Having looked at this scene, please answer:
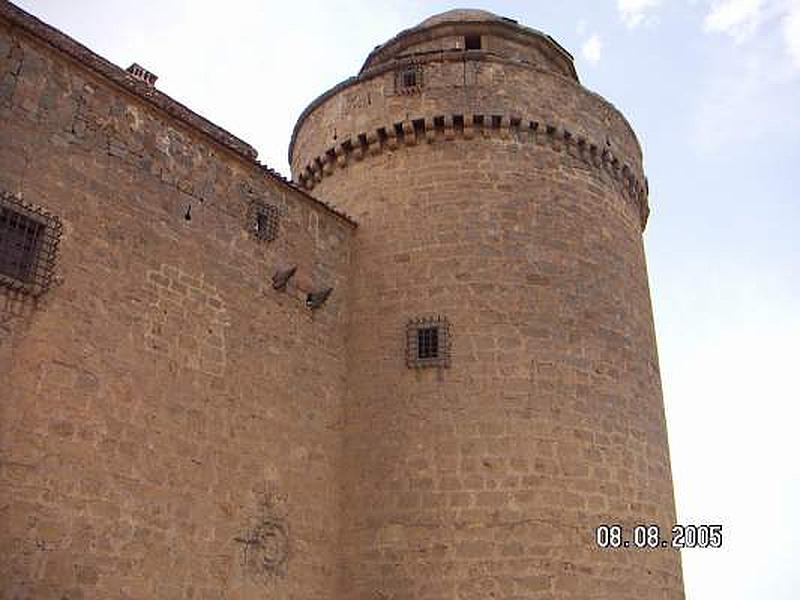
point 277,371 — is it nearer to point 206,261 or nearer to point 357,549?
point 206,261

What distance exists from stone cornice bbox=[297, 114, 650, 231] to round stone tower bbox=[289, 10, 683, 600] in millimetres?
29

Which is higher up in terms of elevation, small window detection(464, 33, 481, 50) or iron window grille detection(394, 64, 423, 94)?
small window detection(464, 33, 481, 50)

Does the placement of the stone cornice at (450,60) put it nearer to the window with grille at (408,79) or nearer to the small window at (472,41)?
the window with grille at (408,79)

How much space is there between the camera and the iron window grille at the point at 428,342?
1098 cm

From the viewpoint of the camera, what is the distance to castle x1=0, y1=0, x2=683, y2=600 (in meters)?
8.27

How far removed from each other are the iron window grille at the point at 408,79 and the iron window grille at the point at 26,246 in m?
6.14

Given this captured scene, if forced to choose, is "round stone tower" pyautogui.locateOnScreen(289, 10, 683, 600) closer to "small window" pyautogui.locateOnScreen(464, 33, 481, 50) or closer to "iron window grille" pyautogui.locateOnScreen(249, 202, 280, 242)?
"iron window grille" pyautogui.locateOnScreen(249, 202, 280, 242)

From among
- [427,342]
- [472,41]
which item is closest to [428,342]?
[427,342]

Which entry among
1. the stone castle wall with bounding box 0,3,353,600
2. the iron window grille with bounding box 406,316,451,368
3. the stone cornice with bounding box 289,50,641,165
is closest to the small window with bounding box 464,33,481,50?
the stone cornice with bounding box 289,50,641,165

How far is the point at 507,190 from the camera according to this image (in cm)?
1206

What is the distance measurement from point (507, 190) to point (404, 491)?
179 inches

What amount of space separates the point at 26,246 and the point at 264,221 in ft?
11.4

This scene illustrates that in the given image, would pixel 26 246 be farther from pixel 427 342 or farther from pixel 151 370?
pixel 427 342

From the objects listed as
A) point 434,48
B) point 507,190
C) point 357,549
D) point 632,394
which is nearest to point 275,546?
point 357,549
